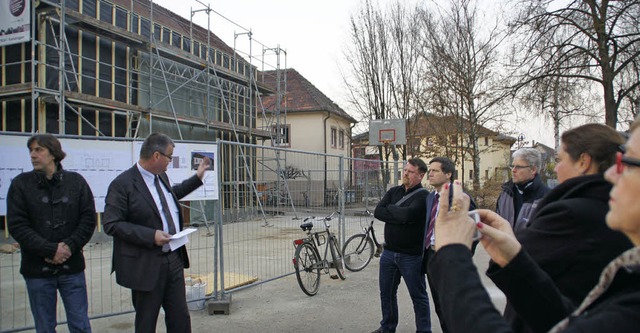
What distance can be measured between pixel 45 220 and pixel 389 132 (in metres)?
13.6

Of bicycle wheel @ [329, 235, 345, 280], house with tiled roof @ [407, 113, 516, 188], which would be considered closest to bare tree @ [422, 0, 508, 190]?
house with tiled roof @ [407, 113, 516, 188]

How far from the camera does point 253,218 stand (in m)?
6.13

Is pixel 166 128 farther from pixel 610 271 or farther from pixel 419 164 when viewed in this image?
pixel 610 271

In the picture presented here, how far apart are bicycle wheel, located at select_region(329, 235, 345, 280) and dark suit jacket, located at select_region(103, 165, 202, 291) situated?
4217mm

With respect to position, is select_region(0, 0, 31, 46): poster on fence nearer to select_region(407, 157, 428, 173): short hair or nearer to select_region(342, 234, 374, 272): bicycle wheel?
select_region(342, 234, 374, 272): bicycle wheel

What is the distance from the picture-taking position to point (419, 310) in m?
4.30

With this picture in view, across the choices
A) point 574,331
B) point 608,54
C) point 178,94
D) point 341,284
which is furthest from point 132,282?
point 608,54

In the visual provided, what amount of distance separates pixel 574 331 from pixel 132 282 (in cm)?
302

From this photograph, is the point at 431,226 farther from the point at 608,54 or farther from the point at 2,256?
the point at 608,54

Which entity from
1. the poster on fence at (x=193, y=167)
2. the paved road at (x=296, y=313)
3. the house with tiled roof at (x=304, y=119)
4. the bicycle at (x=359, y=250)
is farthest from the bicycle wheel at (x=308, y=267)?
the house with tiled roof at (x=304, y=119)

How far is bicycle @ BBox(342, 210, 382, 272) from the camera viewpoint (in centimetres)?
826

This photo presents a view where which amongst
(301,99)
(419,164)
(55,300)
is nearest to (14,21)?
(55,300)

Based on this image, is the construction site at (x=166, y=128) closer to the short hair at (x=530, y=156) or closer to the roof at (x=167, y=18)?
the roof at (x=167, y=18)

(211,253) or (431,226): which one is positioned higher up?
(431,226)
